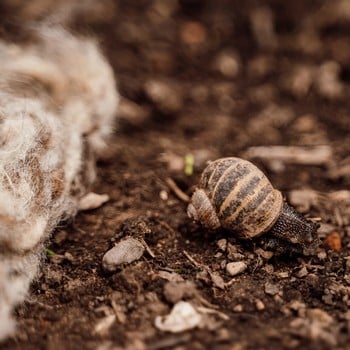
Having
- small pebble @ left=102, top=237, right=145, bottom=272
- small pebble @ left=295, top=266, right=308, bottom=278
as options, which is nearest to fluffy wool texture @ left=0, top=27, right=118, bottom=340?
small pebble @ left=102, top=237, right=145, bottom=272

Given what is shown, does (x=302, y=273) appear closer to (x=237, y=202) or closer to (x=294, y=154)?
(x=237, y=202)

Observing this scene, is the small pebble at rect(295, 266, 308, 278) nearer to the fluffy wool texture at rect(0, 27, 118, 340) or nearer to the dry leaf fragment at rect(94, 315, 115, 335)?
the dry leaf fragment at rect(94, 315, 115, 335)

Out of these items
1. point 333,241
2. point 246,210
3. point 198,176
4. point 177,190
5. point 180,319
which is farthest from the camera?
point 198,176

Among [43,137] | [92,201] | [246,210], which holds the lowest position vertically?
[92,201]

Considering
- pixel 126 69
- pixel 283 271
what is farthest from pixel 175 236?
pixel 126 69

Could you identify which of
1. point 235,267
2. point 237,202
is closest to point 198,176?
point 237,202

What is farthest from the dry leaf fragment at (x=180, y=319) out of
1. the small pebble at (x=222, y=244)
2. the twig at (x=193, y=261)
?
the small pebble at (x=222, y=244)
